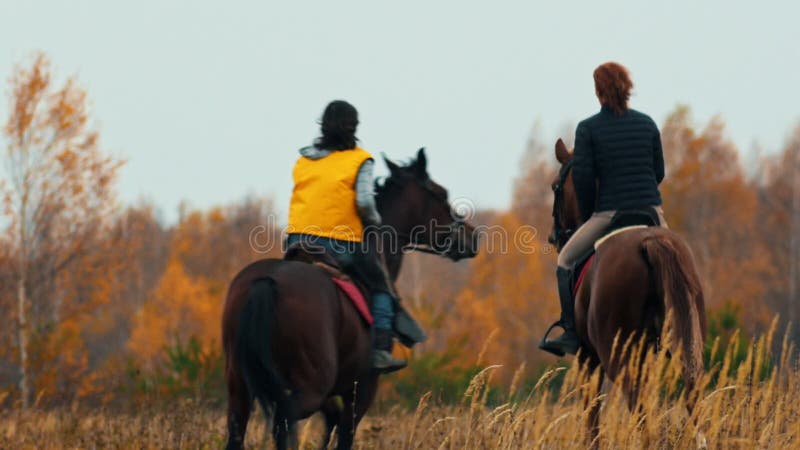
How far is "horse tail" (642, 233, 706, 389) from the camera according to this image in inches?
244

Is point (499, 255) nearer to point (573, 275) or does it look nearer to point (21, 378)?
point (21, 378)

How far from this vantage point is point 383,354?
784 centimetres

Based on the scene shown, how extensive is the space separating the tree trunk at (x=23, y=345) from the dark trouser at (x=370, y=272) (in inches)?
291

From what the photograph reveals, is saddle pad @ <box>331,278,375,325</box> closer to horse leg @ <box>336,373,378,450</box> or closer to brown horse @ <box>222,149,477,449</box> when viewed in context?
brown horse @ <box>222,149,477,449</box>

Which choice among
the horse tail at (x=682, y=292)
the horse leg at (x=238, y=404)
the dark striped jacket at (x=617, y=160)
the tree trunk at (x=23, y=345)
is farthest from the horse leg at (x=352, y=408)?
the tree trunk at (x=23, y=345)

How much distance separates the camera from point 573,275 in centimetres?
757

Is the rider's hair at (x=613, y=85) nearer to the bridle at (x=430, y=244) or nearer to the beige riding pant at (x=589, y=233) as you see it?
the beige riding pant at (x=589, y=233)

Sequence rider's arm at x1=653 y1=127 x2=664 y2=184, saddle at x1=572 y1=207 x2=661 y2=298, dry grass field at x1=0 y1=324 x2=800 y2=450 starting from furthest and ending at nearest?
rider's arm at x1=653 y1=127 x2=664 y2=184 < saddle at x1=572 y1=207 x2=661 y2=298 < dry grass field at x1=0 y1=324 x2=800 y2=450

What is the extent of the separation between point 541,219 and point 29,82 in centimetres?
3967

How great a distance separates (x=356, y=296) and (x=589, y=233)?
5.33 ft

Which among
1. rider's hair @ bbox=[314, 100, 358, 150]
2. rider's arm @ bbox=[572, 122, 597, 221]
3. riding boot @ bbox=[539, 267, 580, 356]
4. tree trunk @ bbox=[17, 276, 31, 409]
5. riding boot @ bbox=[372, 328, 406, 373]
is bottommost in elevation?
tree trunk @ bbox=[17, 276, 31, 409]

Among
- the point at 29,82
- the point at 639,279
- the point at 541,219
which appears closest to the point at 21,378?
the point at 29,82

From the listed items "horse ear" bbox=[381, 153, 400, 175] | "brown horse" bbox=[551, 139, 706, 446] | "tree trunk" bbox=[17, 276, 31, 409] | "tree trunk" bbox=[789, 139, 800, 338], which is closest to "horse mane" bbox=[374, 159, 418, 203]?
"horse ear" bbox=[381, 153, 400, 175]

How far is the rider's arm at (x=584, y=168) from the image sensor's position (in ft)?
23.8
